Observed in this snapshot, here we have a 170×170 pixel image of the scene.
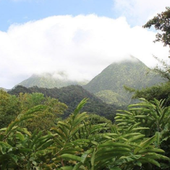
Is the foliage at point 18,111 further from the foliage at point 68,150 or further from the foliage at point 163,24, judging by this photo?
the foliage at point 68,150

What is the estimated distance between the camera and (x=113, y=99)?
175 metres

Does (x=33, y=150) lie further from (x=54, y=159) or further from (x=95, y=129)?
(x=95, y=129)

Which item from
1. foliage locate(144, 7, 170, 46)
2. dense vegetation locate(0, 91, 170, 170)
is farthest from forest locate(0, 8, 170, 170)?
foliage locate(144, 7, 170, 46)

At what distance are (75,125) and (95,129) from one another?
0.22 metres

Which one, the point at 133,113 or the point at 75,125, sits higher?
the point at 75,125

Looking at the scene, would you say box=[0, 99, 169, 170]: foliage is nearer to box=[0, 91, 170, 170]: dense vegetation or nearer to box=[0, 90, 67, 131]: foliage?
box=[0, 91, 170, 170]: dense vegetation

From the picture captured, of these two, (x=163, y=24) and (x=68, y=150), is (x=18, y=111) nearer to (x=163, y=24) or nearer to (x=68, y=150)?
(x=163, y=24)

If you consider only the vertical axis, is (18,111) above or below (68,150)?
above

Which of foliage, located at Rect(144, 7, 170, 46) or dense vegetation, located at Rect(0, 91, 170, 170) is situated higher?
foliage, located at Rect(144, 7, 170, 46)

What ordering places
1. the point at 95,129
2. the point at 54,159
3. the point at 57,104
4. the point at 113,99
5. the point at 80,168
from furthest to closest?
the point at 113,99, the point at 57,104, the point at 95,129, the point at 54,159, the point at 80,168

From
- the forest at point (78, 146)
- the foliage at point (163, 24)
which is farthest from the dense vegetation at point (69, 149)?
the foliage at point (163, 24)

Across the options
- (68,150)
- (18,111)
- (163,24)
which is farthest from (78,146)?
(18,111)

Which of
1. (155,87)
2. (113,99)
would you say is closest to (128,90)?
(155,87)

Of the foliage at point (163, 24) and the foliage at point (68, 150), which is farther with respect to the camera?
the foliage at point (163, 24)
